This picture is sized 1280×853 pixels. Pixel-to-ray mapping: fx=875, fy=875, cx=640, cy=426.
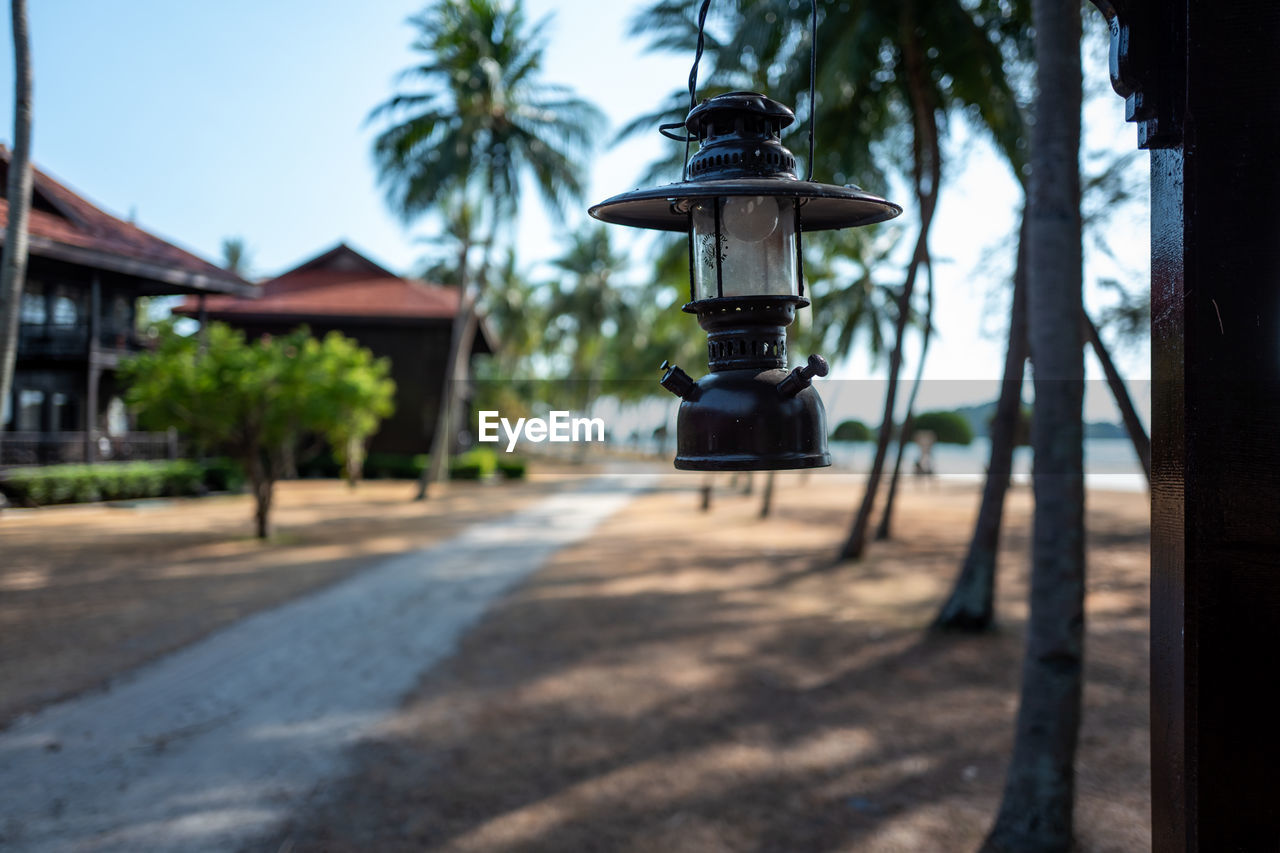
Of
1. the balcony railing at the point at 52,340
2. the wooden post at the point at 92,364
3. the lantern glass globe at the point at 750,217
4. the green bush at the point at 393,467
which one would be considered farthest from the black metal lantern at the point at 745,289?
the green bush at the point at 393,467

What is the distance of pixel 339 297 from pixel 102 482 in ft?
44.1

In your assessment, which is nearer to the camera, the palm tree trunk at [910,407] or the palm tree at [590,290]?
the palm tree trunk at [910,407]

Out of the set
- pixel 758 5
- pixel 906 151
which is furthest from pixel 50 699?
pixel 906 151

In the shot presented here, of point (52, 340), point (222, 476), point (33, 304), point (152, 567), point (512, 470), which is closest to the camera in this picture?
point (152, 567)

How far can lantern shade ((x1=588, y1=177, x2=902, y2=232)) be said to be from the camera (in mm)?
1933

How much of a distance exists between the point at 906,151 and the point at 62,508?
756 inches

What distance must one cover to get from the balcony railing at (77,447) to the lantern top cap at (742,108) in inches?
841

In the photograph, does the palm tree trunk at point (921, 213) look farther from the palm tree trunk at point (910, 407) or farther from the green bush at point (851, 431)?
the green bush at point (851, 431)

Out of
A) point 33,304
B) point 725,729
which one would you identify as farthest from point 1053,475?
point 33,304

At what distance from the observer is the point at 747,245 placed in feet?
7.13

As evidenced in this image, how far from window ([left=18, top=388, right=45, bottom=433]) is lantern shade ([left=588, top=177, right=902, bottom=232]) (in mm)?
25005

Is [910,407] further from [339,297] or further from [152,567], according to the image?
[339,297]

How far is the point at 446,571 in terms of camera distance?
12.9 meters

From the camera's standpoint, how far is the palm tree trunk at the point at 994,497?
8.81 meters
